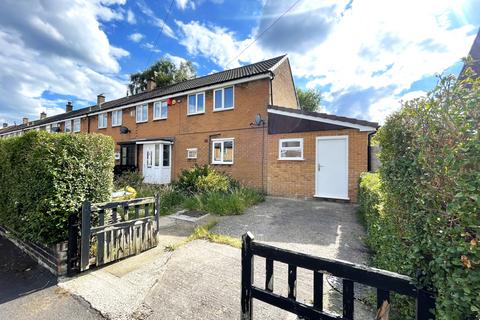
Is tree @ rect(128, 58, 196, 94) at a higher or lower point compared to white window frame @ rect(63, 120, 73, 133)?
higher

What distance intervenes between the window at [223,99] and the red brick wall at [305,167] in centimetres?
330

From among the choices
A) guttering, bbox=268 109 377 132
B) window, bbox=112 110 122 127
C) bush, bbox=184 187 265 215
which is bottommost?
bush, bbox=184 187 265 215

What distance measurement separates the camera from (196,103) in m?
13.9

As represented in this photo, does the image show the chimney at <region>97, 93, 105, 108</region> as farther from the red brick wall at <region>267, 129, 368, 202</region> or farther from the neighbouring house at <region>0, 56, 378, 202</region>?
the red brick wall at <region>267, 129, 368, 202</region>

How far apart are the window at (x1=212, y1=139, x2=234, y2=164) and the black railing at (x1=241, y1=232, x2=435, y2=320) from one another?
34.0ft

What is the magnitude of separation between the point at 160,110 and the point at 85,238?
43.5 ft

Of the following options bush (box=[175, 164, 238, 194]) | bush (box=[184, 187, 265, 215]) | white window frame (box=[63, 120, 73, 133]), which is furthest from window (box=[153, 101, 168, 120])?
white window frame (box=[63, 120, 73, 133])

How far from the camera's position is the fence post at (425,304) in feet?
4.13

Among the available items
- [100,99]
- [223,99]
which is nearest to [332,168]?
[223,99]

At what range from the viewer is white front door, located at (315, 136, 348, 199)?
358 inches

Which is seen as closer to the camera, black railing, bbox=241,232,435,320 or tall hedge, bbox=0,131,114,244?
black railing, bbox=241,232,435,320

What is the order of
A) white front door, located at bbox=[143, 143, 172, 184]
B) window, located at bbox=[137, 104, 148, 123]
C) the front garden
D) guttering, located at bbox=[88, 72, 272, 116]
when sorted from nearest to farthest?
the front garden, guttering, located at bbox=[88, 72, 272, 116], white front door, located at bbox=[143, 143, 172, 184], window, located at bbox=[137, 104, 148, 123]

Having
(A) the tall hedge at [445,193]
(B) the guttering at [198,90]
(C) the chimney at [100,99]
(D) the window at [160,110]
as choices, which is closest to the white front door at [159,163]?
(D) the window at [160,110]

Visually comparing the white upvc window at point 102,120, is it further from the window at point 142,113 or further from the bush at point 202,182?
the bush at point 202,182
